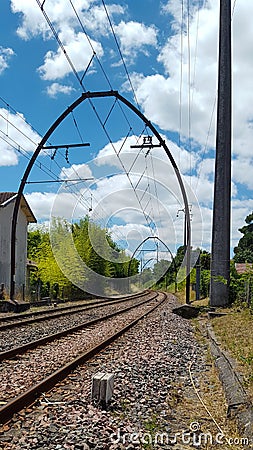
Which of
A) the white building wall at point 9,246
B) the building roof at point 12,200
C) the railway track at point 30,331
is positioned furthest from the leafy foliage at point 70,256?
the railway track at point 30,331

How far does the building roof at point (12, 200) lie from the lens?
42550 mm

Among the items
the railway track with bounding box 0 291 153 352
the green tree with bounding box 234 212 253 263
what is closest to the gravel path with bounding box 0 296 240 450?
the railway track with bounding box 0 291 153 352

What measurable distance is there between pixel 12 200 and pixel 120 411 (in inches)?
1512

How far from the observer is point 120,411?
6461 mm

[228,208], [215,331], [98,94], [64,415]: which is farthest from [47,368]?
[98,94]

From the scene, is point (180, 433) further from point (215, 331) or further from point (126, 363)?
point (215, 331)

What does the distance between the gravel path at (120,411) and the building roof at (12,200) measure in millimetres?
32744

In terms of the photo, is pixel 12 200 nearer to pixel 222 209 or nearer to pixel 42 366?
pixel 222 209

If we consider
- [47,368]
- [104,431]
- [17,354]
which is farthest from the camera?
[17,354]

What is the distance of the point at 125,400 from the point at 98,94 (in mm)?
19649

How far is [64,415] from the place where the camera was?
20.2 ft

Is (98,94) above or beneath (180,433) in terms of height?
above

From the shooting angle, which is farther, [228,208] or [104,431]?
[228,208]

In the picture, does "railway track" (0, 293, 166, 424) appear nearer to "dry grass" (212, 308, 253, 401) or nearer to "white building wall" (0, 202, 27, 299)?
"dry grass" (212, 308, 253, 401)
